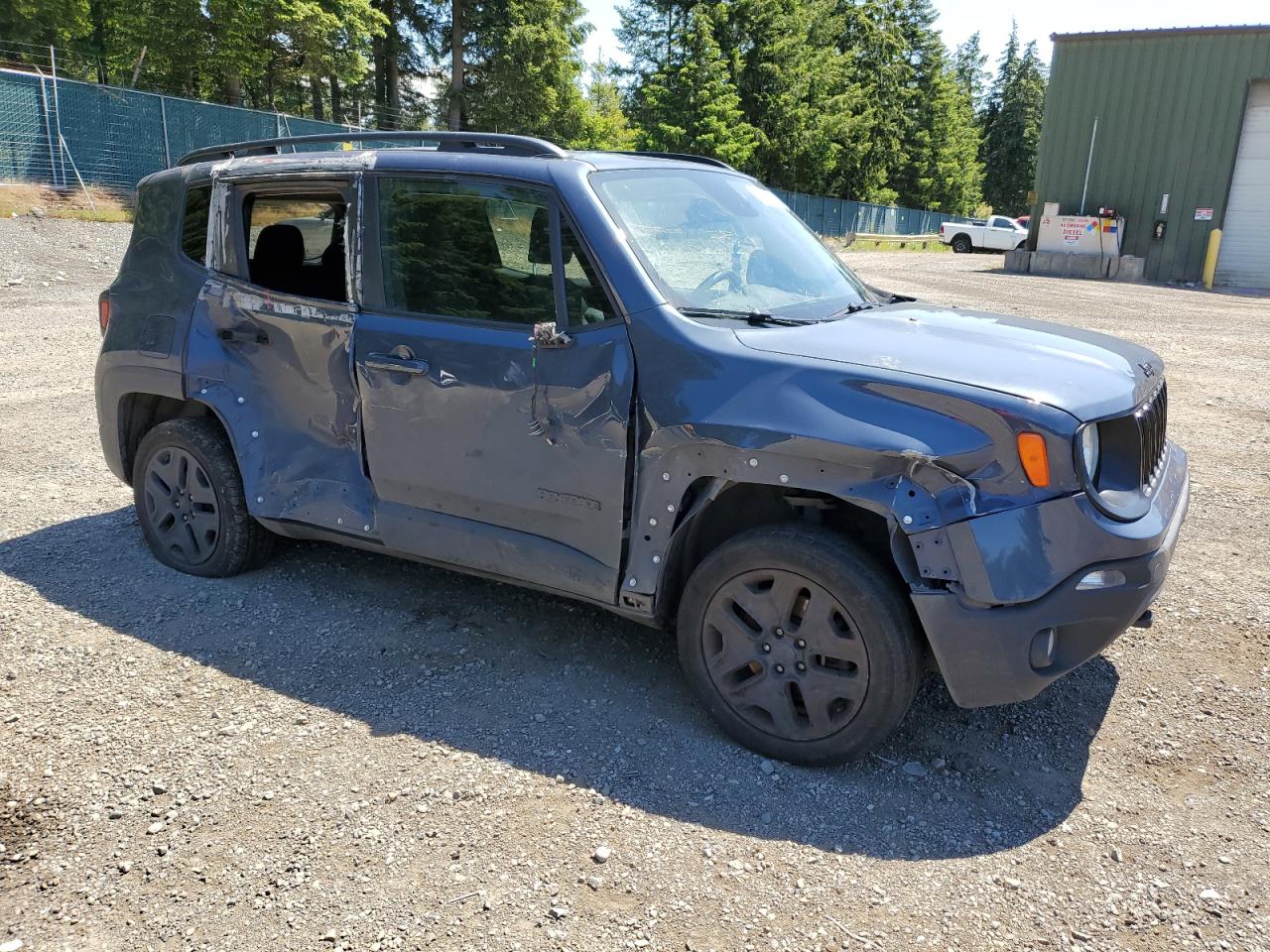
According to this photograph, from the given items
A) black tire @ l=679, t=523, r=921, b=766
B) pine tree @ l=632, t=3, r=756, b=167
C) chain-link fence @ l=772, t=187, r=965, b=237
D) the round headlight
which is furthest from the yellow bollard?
black tire @ l=679, t=523, r=921, b=766

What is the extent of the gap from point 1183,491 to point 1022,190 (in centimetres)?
8963

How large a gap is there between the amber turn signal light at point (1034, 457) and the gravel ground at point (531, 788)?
1088 millimetres

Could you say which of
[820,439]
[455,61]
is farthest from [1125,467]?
[455,61]

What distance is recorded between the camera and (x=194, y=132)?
21875 millimetres

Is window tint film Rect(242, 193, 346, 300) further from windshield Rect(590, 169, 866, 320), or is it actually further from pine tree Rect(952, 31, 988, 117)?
pine tree Rect(952, 31, 988, 117)

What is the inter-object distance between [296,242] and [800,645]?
291cm

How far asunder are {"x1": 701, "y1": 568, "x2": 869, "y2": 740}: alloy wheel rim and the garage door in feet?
89.6

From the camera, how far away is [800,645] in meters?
3.07

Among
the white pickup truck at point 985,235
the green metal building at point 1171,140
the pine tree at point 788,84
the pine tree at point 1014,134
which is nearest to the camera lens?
the green metal building at point 1171,140

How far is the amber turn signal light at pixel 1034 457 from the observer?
8.80ft

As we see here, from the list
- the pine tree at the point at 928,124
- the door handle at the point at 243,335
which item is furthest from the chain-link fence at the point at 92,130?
the pine tree at the point at 928,124

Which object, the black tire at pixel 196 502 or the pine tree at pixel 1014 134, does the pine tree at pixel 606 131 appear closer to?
the black tire at pixel 196 502

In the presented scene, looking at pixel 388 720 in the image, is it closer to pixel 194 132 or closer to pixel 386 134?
pixel 386 134

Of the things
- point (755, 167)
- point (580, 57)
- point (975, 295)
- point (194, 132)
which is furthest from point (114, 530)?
point (755, 167)
